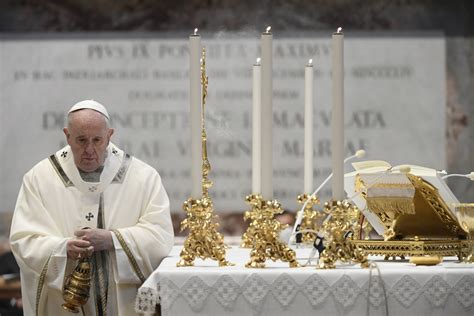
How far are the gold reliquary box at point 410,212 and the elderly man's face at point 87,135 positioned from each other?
1254 millimetres

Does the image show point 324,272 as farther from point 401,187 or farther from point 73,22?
point 73,22

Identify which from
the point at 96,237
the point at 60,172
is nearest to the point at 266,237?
the point at 96,237

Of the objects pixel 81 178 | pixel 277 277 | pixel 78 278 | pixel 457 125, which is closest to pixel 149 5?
pixel 457 125

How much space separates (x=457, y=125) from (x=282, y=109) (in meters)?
1.42

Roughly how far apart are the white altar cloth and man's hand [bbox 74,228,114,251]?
Result: 2.36 feet

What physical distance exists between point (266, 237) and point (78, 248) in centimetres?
98

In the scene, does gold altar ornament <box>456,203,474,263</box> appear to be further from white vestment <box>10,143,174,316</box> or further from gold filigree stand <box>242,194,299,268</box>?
white vestment <box>10,143,174,316</box>

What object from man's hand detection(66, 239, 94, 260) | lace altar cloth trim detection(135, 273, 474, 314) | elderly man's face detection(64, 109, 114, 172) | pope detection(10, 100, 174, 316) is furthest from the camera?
elderly man's face detection(64, 109, 114, 172)

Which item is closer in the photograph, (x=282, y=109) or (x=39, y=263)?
(x=39, y=263)

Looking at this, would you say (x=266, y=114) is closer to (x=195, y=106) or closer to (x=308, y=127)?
(x=195, y=106)

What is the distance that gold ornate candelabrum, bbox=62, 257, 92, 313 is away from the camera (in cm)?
466

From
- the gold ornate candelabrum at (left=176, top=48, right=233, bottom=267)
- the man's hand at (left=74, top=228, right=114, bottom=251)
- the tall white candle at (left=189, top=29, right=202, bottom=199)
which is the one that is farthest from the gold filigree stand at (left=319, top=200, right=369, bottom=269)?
the man's hand at (left=74, top=228, right=114, bottom=251)

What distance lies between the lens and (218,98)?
8266 mm

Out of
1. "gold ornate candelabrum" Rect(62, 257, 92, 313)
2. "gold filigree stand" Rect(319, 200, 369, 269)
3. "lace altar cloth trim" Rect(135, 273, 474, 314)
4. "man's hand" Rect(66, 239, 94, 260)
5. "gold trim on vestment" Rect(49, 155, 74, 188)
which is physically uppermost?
"gold trim on vestment" Rect(49, 155, 74, 188)
